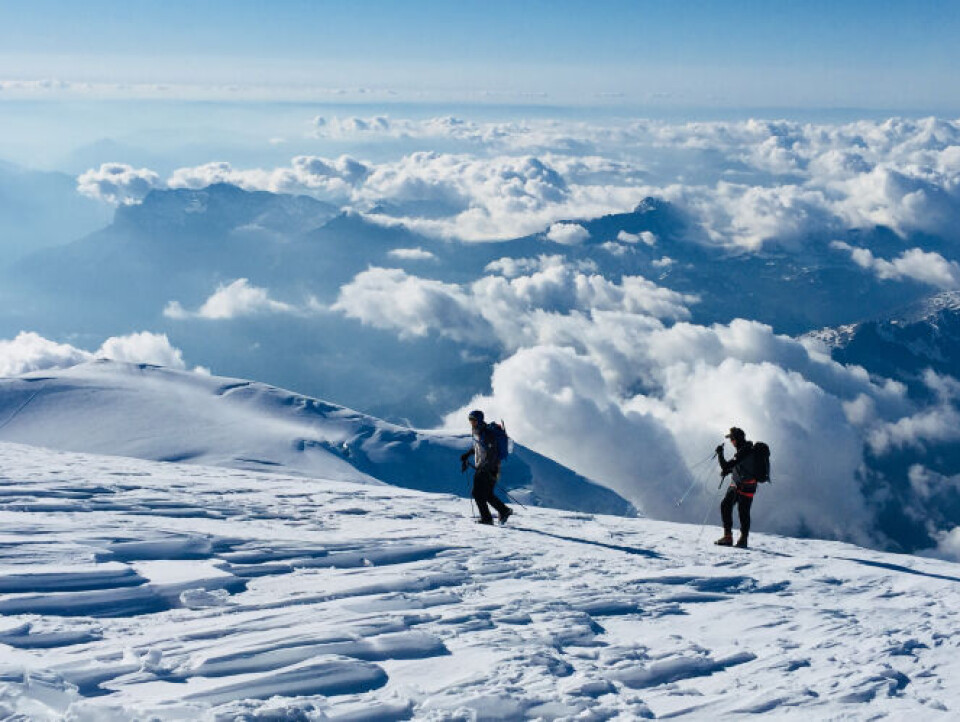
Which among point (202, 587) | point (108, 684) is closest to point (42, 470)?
point (202, 587)

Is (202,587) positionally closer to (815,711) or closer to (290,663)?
(290,663)

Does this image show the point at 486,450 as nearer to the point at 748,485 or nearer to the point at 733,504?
the point at 733,504

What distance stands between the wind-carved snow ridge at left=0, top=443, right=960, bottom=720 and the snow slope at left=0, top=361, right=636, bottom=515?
71.2 ft

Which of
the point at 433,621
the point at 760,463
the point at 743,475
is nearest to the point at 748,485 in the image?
the point at 743,475

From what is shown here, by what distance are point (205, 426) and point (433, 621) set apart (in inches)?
1653

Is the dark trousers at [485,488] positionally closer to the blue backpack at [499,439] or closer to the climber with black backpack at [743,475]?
the blue backpack at [499,439]

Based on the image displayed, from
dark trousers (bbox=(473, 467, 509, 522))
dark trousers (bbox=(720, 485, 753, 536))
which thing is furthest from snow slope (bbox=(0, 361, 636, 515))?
dark trousers (bbox=(720, 485, 753, 536))

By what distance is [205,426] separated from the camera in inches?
1828

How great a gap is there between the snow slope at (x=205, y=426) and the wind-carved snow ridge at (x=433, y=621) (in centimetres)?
2169

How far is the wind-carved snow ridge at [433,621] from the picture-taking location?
6.27 meters

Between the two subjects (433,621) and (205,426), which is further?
(205,426)

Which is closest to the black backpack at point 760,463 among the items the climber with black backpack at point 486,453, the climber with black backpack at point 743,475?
the climber with black backpack at point 743,475

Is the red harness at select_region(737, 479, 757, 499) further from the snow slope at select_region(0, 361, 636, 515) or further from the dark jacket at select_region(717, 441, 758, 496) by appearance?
the snow slope at select_region(0, 361, 636, 515)

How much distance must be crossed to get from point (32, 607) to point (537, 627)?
5628mm
